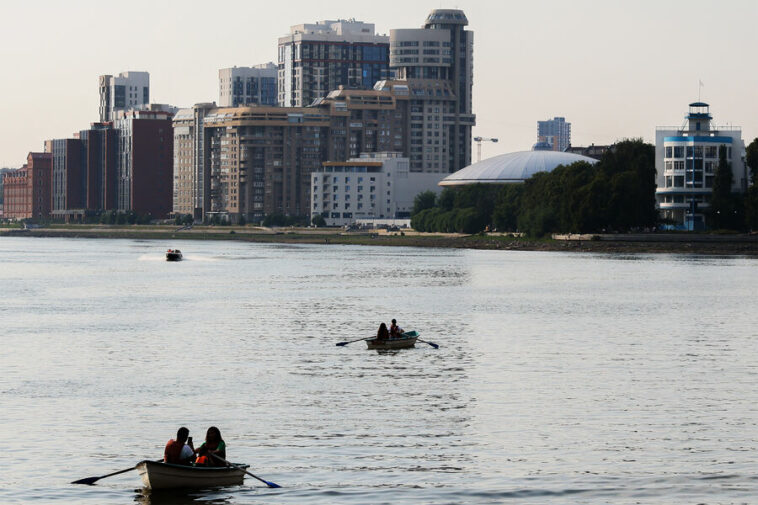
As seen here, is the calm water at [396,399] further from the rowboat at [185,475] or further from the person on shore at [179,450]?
the person on shore at [179,450]

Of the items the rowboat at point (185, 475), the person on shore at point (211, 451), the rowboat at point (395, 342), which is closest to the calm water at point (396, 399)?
the rowboat at point (185, 475)

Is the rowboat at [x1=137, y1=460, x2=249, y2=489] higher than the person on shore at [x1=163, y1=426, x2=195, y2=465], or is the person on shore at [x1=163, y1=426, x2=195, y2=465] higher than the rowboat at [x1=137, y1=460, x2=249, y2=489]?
the person on shore at [x1=163, y1=426, x2=195, y2=465]

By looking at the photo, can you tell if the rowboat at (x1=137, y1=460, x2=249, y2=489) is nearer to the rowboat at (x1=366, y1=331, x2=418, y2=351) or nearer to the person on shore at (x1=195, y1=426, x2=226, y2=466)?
the person on shore at (x1=195, y1=426, x2=226, y2=466)

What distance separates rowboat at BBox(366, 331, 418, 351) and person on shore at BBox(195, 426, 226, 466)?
35209 millimetres

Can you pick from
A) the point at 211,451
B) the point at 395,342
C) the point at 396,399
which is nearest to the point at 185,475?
the point at 211,451

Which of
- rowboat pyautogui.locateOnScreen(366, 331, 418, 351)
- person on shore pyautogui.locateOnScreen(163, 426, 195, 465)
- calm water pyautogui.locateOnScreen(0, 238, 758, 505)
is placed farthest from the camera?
rowboat pyautogui.locateOnScreen(366, 331, 418, 351)

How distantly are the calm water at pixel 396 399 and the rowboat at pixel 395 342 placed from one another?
0.68 metres

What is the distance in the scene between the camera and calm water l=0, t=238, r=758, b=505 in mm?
41594

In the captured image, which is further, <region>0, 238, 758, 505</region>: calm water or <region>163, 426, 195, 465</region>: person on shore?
<region>0, 238, 758, 505</region>: calm water

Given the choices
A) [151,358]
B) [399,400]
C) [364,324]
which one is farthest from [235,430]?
[364,324]

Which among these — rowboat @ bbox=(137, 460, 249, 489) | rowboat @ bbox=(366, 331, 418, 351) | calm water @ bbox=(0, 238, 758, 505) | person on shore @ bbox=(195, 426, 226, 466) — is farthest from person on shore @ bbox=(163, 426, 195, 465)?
rowboat @ bbox=(366, 331, 418, 351)

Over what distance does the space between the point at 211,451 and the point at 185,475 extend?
117 centimetres

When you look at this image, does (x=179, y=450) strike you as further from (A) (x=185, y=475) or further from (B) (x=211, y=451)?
(B) (x=211, y=451)

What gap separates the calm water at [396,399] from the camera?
1638 inches
